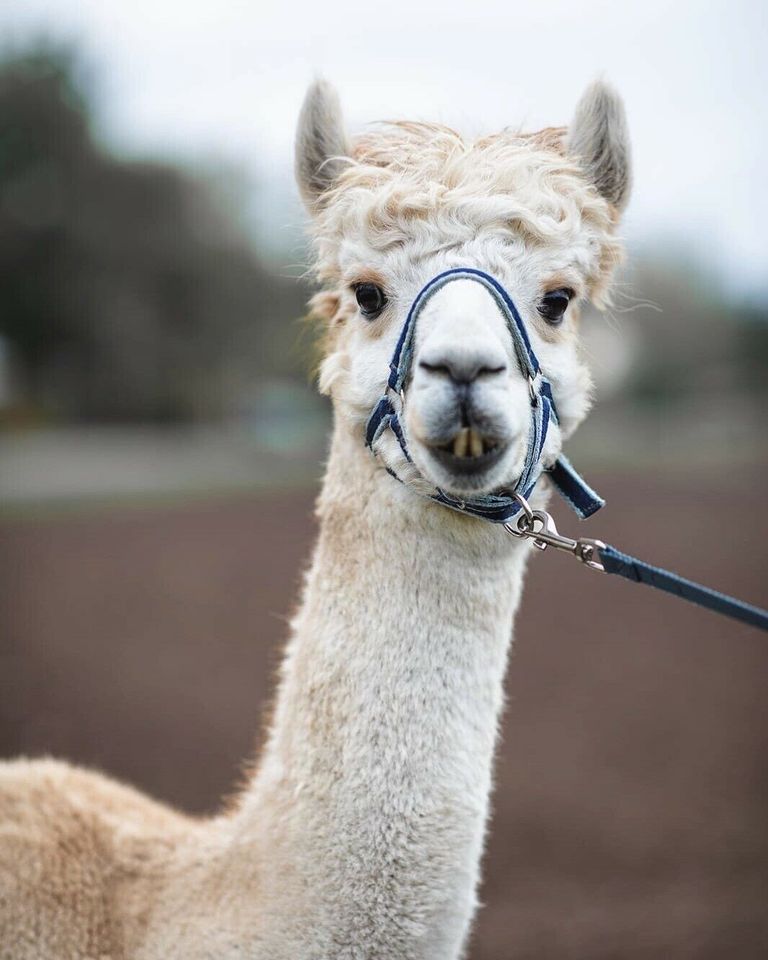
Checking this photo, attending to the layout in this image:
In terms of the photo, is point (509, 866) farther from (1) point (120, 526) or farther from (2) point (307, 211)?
(1) point (120, 526)

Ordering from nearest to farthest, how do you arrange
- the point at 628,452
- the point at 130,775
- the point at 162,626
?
the point at 130,775, the point at 162,626, the point at 628,452

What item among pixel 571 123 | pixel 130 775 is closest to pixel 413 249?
pixel 571 123

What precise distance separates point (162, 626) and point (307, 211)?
31.0ft

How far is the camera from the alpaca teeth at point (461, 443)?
225 centimetres

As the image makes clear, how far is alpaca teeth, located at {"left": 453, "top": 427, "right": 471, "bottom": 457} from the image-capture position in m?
2.25

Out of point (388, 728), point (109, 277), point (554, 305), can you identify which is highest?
point (109, 277)

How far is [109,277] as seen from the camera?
33844 mm

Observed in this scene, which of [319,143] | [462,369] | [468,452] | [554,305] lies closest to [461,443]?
[468,452]

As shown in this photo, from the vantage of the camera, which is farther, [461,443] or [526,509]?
[526,509]

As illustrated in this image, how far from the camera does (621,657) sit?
10445mm

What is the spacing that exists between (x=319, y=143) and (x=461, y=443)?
3.86 feet

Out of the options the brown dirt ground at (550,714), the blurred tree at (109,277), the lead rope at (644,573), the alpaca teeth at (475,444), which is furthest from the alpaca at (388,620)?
the blurred tree at (109,277)

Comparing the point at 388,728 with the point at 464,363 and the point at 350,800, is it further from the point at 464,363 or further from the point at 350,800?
the point at 464,363

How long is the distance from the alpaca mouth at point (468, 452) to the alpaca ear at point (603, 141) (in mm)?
1065
